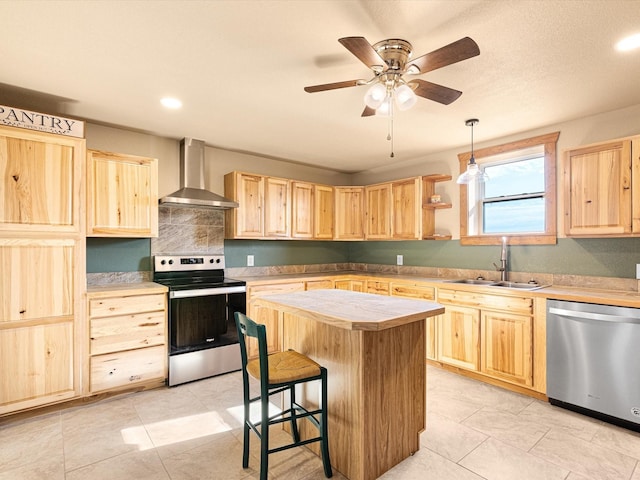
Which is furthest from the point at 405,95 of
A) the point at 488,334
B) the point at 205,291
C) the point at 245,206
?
the point at 245,206

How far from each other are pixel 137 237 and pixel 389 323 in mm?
2970

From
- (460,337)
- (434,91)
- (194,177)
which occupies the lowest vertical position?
(460,337)

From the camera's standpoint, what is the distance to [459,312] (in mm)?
3586

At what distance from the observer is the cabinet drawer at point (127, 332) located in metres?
3.00

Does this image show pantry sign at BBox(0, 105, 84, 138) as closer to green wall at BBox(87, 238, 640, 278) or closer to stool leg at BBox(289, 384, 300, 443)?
green wall at BBox(87, 238, 640, 278)

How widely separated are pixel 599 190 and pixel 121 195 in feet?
14.1

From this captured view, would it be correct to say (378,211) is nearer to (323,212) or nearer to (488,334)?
(323,212)

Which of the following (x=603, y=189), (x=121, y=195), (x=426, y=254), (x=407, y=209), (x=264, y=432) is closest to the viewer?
(x=264, y=432)

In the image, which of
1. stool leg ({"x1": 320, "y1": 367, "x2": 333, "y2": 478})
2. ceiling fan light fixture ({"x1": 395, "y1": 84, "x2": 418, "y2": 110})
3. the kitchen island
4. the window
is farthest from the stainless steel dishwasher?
ceiling fan light fixture ({"x1": 395, "y1": 84, "x2": 418, "y2": 110})

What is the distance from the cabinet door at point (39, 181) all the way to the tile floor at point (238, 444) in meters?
1.55

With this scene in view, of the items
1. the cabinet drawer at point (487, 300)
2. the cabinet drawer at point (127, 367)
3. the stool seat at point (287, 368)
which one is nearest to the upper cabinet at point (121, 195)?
the cabinet drawer at point (127, 367)

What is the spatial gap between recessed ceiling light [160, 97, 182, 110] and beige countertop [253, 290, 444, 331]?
1.84 meters

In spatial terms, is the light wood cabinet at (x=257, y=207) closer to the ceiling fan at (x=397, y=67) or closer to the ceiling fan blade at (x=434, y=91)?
the ceiling fan at (x=397, y=67)

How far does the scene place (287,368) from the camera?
6.55ft
